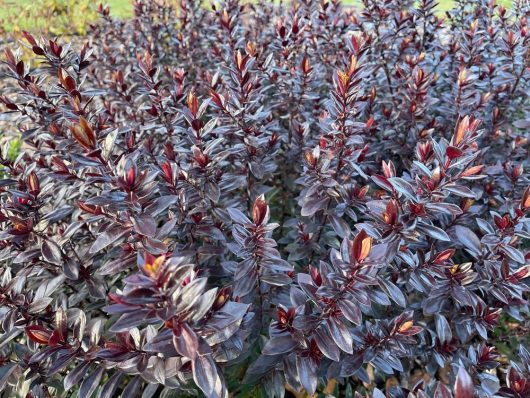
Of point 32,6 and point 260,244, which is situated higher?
point 32,6

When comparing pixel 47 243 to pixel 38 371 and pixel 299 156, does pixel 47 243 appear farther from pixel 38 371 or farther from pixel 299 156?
pixel 299 156

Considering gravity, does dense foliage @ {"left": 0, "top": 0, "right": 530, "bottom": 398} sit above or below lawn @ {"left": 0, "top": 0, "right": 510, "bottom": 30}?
below

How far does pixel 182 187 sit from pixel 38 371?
0.93m

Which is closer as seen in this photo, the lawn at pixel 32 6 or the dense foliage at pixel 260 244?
the dense foliage at pixel 260 244

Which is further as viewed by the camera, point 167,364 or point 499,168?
point 499,168

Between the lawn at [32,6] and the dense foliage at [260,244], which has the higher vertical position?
the lawn at [32,6]

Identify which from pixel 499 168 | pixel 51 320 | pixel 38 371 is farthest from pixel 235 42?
pixel 38 371

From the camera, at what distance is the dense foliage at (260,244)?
1.42 metres

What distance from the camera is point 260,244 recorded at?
60.9 inches

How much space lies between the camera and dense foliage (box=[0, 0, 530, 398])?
1417mm

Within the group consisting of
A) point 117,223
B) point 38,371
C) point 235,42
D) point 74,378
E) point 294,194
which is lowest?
point 294,194

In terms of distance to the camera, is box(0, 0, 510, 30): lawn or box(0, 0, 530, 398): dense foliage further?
box(0, 0, 510, 30): lawn

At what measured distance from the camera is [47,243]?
1748 millimetres

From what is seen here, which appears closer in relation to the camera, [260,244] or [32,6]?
[260,244]
